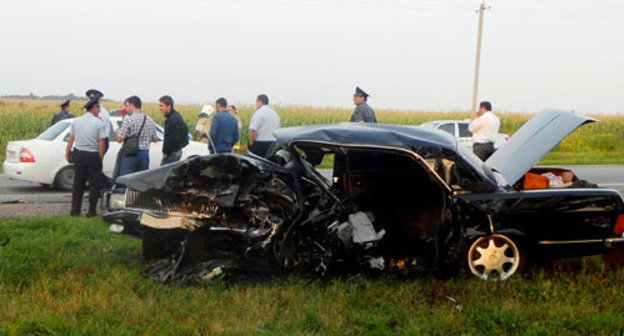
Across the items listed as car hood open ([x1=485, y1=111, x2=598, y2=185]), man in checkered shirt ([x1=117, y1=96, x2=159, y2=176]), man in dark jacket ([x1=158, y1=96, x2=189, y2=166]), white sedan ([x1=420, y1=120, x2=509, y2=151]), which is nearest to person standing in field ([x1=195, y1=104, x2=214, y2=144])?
man in dark jacket ([x1=158, y1=96, x2=189, y2=166])

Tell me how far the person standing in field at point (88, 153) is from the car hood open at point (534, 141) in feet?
17.3

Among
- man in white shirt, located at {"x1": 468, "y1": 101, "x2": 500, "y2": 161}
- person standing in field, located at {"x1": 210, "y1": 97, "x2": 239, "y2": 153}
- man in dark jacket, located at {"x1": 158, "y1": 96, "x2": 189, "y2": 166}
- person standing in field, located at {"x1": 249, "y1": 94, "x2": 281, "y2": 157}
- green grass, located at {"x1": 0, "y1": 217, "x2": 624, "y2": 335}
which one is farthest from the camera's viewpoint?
man in white shirt, located at {"x1": 468, "y1": 101, "x2": 500, "y2": 161}

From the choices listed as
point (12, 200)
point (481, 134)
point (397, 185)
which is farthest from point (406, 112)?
point (397, 185)

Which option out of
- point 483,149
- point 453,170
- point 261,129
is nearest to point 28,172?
point 261,129

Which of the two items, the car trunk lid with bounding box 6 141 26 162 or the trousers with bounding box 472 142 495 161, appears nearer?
the car trunk lid with bounding box 6 141 26 162

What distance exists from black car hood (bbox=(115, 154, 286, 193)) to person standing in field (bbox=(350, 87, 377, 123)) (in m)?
5.86

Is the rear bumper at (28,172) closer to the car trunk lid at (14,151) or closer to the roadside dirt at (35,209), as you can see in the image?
the car trunk lid at (14,151)

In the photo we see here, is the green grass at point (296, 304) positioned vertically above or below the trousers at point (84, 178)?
below

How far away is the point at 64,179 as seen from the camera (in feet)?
38.3

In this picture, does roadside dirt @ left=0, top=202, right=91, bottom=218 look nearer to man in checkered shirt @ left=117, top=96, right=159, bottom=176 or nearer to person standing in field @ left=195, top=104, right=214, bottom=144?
man in checkered shirt @ left=117, top=96, right=159, bottom=176

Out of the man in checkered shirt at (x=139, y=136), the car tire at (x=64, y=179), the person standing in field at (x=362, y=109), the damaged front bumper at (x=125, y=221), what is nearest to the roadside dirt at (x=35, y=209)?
the man in checkered shirt at (x=139, y=136)

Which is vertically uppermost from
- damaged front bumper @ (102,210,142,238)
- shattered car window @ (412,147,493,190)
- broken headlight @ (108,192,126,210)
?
shattered car window @ (412,147,493,190)

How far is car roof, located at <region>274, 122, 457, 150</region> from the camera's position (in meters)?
5.52

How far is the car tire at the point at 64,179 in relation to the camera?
1161cm
